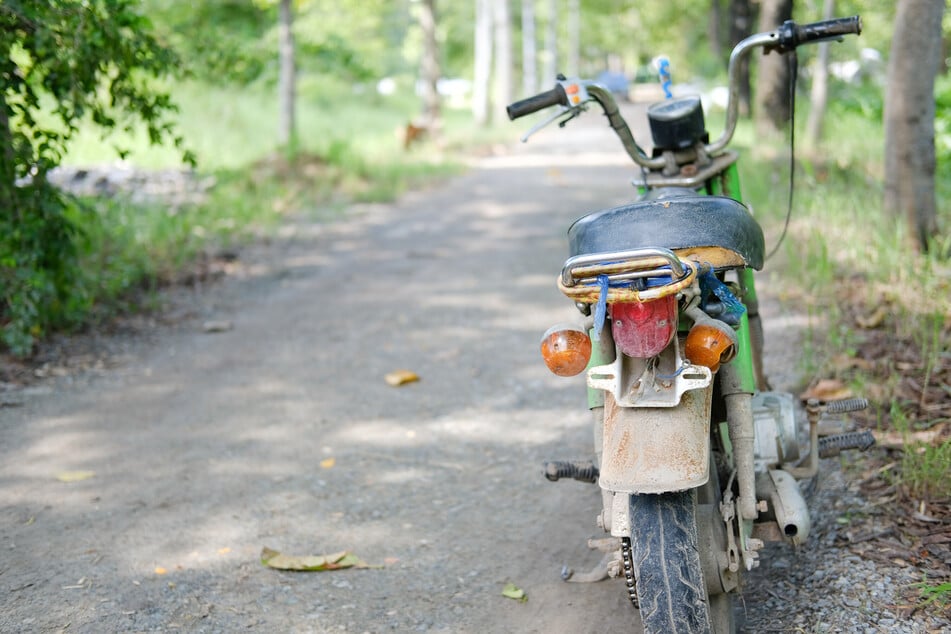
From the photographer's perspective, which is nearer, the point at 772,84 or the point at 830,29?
the point at 830,29

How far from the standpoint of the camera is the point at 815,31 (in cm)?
340

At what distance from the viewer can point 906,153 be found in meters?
5.83

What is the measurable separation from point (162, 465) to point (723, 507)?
2.81 meters

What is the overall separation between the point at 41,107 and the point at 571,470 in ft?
13.2

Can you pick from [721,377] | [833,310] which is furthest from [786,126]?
[721,377]

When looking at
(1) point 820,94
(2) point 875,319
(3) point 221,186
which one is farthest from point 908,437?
(1) point 820,94

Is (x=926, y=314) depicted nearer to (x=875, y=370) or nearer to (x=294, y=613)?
(x=875, y=370)

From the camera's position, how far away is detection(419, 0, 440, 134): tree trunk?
18589 mm

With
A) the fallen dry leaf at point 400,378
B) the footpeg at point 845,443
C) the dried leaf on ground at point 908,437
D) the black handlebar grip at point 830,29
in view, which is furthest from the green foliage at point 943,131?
the footpeg at point 845,443

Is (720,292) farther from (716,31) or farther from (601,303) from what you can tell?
(716,31)

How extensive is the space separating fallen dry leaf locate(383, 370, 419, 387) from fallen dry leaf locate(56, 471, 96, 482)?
185 centimetres

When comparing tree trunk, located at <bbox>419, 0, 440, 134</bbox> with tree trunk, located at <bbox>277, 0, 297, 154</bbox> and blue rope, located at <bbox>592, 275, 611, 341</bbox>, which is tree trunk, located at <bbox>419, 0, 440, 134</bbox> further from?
blue rope, located at <bbox>592, 275, 611, 341</bbox>

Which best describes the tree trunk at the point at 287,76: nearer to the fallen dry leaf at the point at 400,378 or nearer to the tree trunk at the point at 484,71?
the fallen dry leaf at the point at 400,378

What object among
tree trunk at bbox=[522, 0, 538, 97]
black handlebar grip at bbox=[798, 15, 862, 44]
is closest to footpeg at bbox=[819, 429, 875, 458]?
black handlebar grip at bbox=[798, 15, 862, 44]
